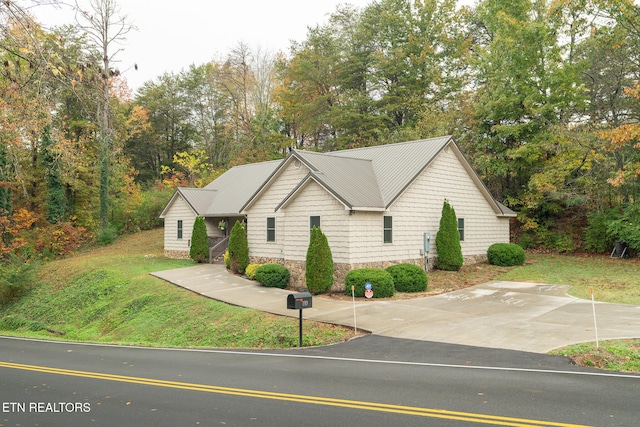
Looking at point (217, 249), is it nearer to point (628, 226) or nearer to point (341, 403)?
point (341, 403)

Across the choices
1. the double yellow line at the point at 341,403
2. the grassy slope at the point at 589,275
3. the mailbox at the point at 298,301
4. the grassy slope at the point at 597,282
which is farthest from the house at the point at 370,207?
the double yellow line at the point at 341,403

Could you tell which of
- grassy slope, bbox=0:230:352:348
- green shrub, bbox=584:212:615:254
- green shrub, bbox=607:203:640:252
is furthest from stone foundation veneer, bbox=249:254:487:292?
green shrub, bbox=584:212:615:254

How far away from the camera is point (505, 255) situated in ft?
82.8

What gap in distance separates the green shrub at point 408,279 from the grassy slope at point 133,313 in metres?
6.31

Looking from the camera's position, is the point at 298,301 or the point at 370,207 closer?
the point at 298,301

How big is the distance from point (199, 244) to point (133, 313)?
9395 mm

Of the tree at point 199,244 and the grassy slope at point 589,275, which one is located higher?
the tree at point 199,244

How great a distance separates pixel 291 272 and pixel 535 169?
716 inches

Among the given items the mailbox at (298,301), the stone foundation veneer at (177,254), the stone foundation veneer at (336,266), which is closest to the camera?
the mailbox at (298,301)

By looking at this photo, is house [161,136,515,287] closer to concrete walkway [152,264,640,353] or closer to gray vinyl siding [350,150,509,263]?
gray vinyl siding [350,150,509,263]

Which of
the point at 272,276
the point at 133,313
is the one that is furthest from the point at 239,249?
the point at 133,313

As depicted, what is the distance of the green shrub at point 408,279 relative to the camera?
1905 centimetres

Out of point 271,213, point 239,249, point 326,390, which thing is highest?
point 271,213

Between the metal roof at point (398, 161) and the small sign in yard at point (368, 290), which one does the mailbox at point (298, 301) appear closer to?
the small sign in yard at point (368, 290)
